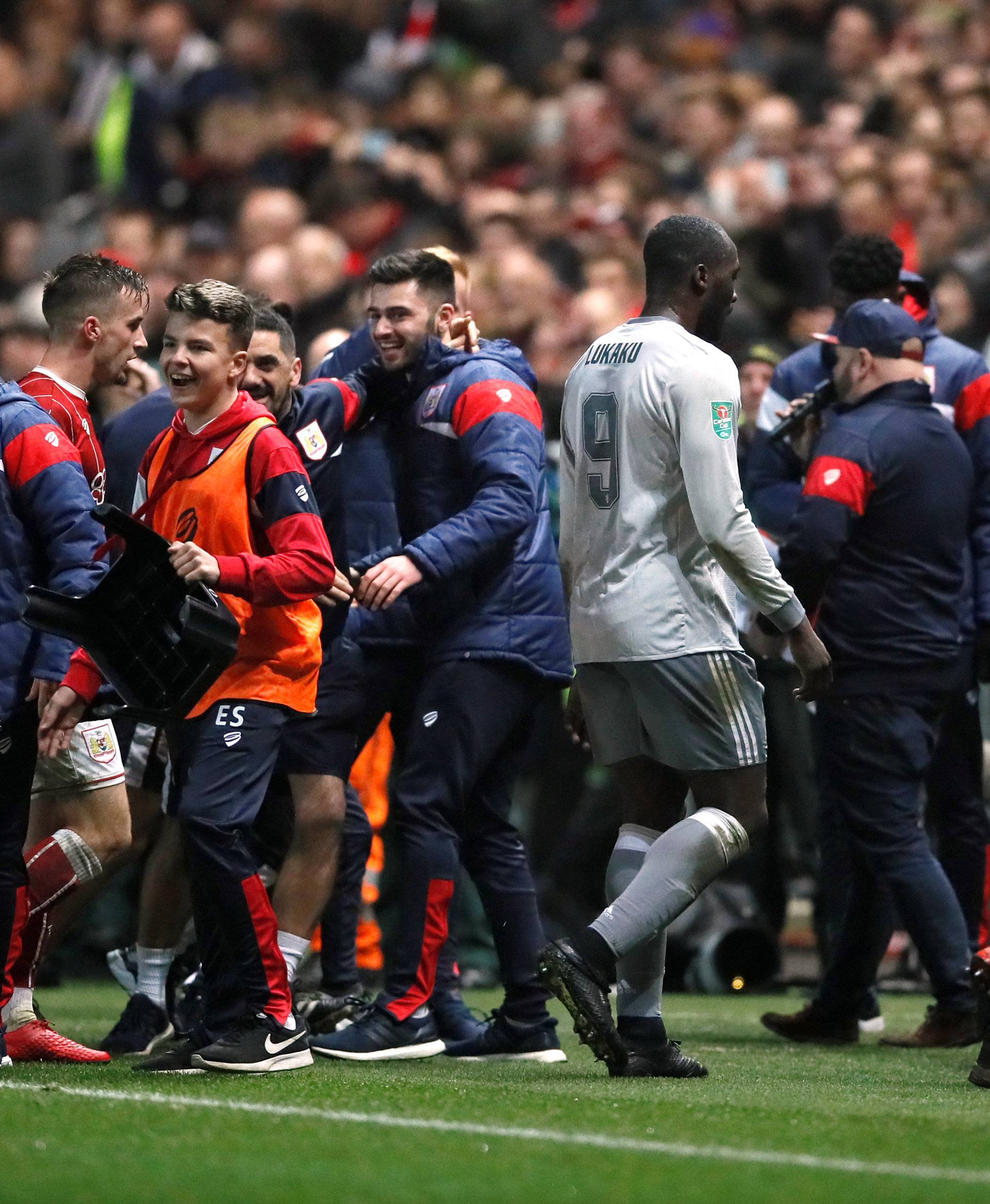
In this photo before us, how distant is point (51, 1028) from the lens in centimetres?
637

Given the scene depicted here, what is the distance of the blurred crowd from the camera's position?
11.9 meters

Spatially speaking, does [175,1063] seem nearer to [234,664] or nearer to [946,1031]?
[234,664]

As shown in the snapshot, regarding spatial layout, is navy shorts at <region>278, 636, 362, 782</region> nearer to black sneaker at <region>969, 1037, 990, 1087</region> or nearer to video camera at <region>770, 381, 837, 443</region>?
video camera at <region>770, 381, 837, 443</region>

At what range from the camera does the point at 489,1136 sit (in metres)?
4.68

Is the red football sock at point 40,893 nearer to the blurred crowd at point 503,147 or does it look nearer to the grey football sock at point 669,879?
the grey football sock at point 669,879

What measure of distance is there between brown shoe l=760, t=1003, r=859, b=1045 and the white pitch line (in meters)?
2.71

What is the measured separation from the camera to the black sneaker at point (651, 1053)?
19.3ft

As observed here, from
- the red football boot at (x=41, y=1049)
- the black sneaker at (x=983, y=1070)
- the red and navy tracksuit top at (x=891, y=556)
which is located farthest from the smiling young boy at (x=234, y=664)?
the red and navy tracksuit top at (x=891, y=556)

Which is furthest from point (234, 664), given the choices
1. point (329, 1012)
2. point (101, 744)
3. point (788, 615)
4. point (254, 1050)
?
point (329, 1012)

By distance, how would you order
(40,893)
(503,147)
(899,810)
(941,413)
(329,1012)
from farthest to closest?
(503,147) < (941,413) < (329,1012) < (899,810) < (40,893)

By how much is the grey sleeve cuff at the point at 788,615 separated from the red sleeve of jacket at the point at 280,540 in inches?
45.0

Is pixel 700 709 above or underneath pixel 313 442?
underneath

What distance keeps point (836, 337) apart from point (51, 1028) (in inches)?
134

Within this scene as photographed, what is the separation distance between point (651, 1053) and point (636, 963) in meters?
0.24
